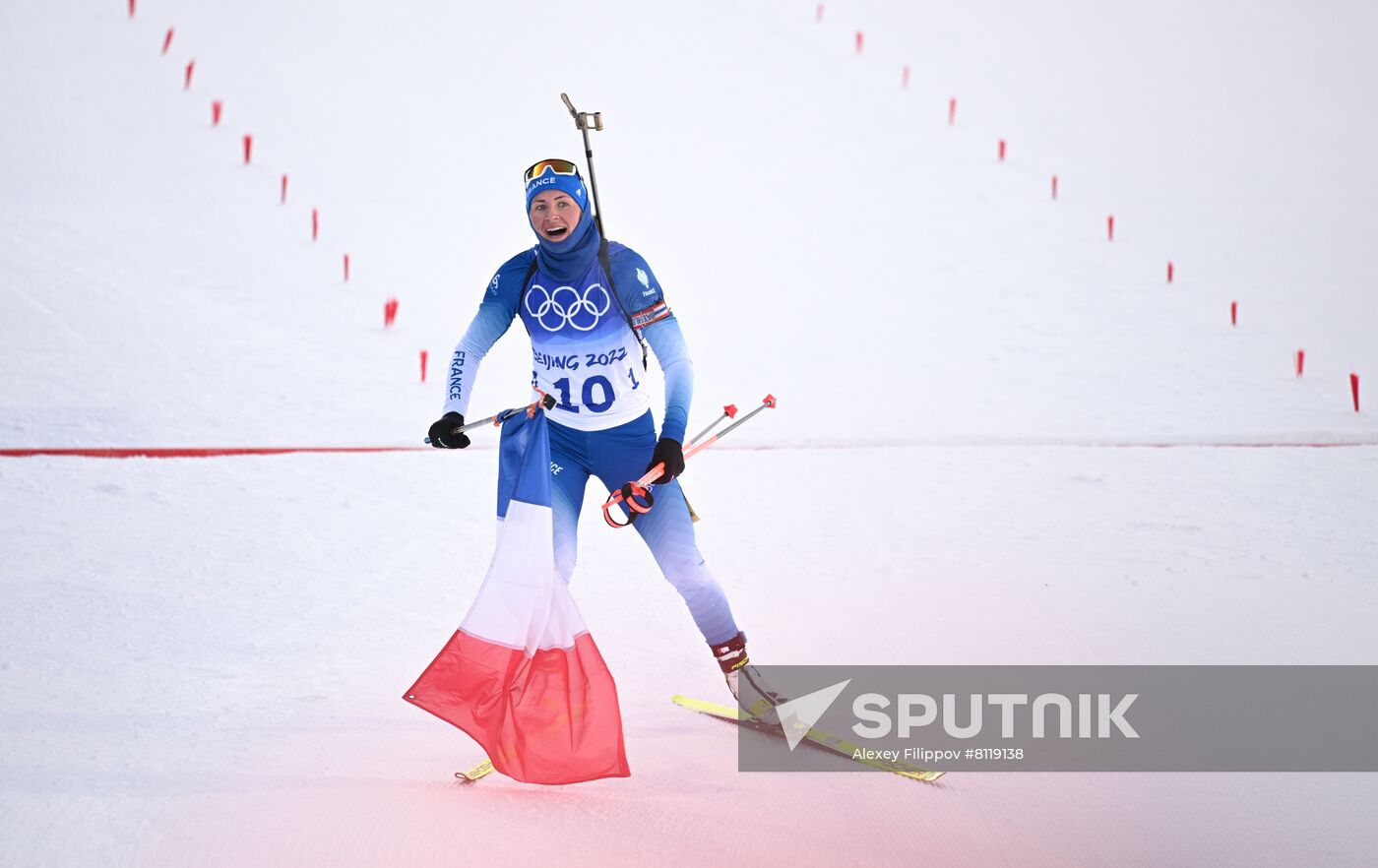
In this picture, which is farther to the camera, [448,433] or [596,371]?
[596,371]

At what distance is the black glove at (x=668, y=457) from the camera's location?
461cm

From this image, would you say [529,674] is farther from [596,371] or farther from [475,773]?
[596,371]

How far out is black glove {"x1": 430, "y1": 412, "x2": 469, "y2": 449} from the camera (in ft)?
15.4

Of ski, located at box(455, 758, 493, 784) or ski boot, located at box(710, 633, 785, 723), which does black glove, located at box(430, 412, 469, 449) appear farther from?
ski boot, located at box(710, 633, 785, 723)

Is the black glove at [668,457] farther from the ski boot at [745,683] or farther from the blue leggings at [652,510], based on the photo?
the ski boot at [745,683]

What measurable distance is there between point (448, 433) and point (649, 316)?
32.4 inches

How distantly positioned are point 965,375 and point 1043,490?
11.1 feet

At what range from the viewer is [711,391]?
1162 cm

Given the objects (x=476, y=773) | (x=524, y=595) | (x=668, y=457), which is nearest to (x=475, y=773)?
(x=476, y=773)

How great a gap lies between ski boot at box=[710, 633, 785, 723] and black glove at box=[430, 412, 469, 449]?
1.25 m

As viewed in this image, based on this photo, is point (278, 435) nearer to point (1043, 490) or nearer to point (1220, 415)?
point (1043, 490)

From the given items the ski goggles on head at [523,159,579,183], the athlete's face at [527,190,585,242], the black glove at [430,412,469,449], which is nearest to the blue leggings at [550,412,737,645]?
the black glove at [430,412,469,449]

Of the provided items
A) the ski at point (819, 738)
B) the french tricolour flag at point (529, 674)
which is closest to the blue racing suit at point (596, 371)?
the french tricolour flag at point (529, 674)

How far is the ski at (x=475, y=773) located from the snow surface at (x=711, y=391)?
0.09m
